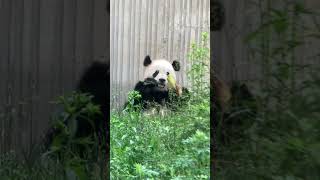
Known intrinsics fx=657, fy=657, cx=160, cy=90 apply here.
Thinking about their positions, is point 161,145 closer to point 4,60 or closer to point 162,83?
point 4,60

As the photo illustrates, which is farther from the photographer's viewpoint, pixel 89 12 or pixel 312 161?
pixel 89 12

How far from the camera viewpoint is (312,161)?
5.57ft

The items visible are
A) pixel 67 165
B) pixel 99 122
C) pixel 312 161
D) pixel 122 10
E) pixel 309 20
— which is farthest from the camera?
pixel 122 10

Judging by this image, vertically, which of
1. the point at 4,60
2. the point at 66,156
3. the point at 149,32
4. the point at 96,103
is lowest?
the point at 66,156

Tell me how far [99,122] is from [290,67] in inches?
61.8

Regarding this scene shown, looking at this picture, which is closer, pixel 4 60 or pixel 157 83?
pixel 4 60

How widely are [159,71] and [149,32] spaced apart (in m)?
0.55

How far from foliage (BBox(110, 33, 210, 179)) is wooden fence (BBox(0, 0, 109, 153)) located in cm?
76

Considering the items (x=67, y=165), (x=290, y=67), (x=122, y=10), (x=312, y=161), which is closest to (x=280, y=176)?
(x=312, y=161)

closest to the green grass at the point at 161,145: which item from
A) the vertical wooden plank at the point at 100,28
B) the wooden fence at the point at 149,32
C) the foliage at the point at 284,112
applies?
the vertical wooden plank at the point at 100,28

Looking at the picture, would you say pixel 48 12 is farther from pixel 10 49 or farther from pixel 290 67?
pixel 290 67

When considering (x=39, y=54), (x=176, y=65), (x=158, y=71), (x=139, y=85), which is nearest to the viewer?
(x=39, y=54)

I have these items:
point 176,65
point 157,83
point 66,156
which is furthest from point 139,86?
point 66,156

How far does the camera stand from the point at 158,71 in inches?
334
